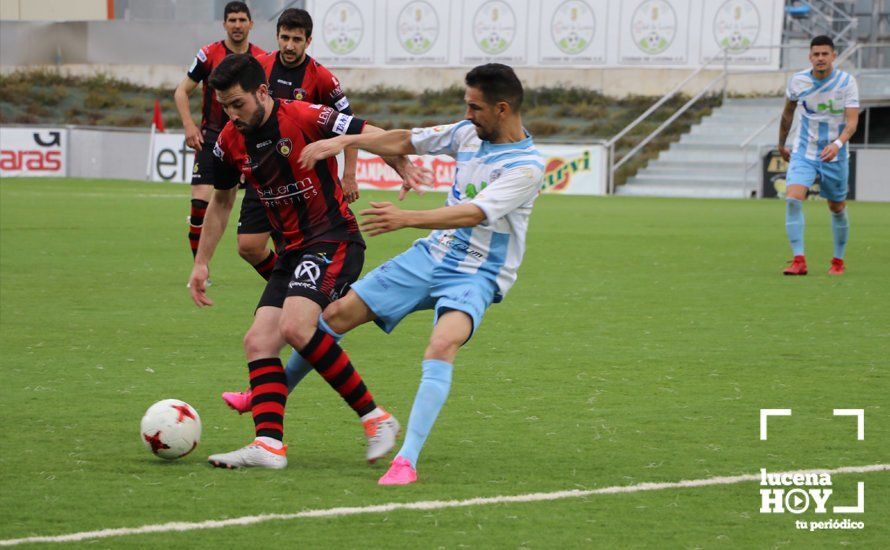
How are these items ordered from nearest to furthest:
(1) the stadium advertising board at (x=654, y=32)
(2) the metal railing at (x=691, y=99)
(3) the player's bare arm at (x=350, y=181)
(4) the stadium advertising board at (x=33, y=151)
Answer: (3) the player's bare arm at (x=350, y=181) < (2) the metal railing at (x=691, y=99) < (4) the stadium advertising board at (x=33, y=151) < (1) the stadium advertising board at (x=654, y=32)

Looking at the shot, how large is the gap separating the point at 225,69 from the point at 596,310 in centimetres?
558

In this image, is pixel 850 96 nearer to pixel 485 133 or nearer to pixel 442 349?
pixel 485 133

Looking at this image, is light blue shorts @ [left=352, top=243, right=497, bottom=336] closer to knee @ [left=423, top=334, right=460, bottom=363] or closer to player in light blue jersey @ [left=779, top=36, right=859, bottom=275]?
knee @ [left=423, top=334, right=460, bottom=363]

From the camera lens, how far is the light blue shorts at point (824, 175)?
43.8ft

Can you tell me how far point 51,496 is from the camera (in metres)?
4.88

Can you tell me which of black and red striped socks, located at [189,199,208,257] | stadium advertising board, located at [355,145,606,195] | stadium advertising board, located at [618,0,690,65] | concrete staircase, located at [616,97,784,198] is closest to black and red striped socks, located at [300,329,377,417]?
black and red striped socks, located at [189,199,208,257]

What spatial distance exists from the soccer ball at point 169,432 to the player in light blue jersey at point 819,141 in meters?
8.83

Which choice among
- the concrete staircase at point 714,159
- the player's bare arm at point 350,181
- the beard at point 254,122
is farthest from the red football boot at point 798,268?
the concrete staircase at point 714,159

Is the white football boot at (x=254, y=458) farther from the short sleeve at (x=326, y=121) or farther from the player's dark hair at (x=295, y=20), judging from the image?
the player's dark hair at (x=295, y=20)

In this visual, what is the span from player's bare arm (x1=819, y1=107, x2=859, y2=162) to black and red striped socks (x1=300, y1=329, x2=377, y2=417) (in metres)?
8.27

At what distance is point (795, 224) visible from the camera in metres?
13.2

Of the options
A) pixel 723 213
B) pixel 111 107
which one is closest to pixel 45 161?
Result: pixel 111 107

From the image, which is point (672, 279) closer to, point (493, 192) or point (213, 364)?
point (213, 364)

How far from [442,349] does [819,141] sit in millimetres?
8989
